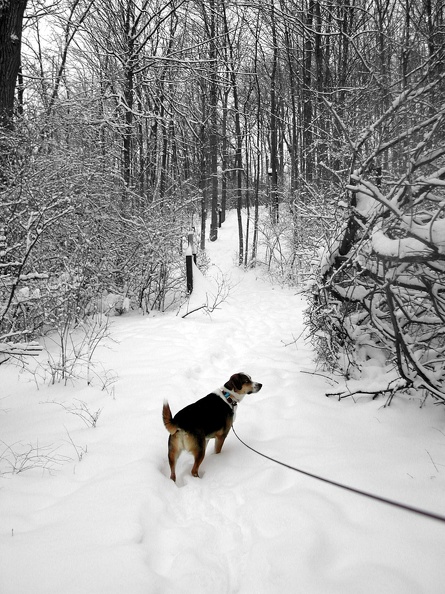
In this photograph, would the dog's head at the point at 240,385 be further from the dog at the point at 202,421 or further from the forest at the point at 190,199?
the forest at the point at 190,199

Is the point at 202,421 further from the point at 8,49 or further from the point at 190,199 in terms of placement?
the point at 190,199

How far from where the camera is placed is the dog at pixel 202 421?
245cm

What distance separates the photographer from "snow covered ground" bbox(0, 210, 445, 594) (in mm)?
1603

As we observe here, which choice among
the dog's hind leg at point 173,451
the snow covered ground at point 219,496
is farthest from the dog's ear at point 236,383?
the dog's hind leg at point 173,451

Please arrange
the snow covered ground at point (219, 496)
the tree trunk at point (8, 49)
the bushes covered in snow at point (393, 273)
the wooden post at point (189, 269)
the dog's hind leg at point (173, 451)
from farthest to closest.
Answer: the wooden post at point (189, 269) < the tree trunk at point (8, 49) < the dog's hind leg at point (173, 451) < the bushes covered in snow at point (393, 273) < the snow covered ground at point (219, 496)

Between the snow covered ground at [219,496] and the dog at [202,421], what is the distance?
0.21m

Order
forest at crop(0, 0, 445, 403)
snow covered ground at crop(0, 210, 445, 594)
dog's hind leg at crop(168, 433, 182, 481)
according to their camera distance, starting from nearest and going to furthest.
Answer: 1. snow covered ground at crop(0, 210, 445, 594)
2. dog's hind leg at crop(168, 433, 182, 481)
3. forest at crop(0, 0, 445, 403)

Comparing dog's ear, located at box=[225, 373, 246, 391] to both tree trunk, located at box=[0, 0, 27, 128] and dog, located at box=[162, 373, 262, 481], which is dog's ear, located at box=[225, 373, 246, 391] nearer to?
dog, located at box=[162, 373, 262, 481]

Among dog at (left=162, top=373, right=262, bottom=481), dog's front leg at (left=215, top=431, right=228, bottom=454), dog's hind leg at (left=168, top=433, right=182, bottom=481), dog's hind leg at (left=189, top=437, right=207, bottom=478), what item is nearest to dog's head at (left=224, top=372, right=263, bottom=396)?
dog at (left=162, top=373, right=262, bottom=481)

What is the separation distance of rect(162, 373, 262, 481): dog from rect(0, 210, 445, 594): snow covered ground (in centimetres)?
21

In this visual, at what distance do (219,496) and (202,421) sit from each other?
0.53 meters

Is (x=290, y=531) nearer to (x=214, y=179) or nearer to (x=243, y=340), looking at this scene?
(x=243, y=340)

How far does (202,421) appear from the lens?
2.60 meters

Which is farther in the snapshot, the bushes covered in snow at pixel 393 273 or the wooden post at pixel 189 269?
the wooden post at pixel 189 269
